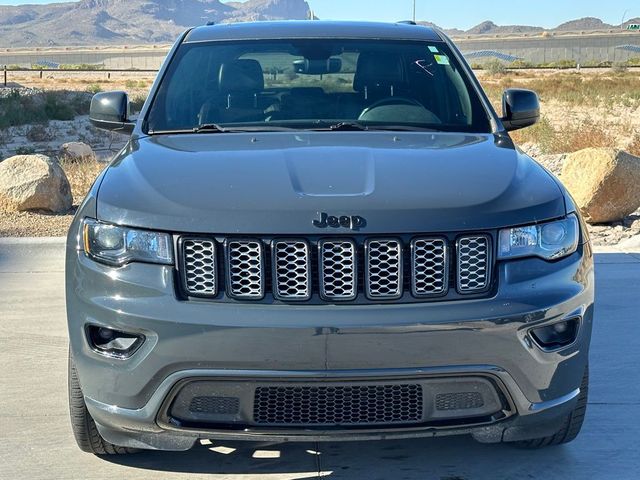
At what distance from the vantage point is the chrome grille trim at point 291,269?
327 cm

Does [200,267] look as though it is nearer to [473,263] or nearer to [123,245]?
[123,245]

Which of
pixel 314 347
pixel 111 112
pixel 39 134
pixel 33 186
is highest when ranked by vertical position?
pixel 111 112

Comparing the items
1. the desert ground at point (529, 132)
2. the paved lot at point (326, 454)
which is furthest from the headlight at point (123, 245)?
the desert ground at point (529, 132)

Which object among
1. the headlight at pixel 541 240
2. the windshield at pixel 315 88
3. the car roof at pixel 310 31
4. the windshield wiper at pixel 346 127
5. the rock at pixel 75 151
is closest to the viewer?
the headlight at pixel 541 240

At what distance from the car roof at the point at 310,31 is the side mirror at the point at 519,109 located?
1.87 feet

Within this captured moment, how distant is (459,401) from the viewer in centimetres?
336

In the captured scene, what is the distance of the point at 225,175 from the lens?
3.66 metres

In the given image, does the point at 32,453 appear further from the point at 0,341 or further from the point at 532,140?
the point at 532,140

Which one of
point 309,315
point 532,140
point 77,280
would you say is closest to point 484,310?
point 309,315

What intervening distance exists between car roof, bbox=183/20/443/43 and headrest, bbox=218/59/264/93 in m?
0.22

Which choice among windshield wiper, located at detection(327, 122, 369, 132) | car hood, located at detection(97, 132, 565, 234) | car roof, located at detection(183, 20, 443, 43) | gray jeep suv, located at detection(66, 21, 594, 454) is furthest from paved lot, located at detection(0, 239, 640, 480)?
car roof, located at detection(183, 20, 443, 43)

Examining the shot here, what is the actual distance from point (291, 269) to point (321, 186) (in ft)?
1.22

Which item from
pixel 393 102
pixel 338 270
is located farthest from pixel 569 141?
pixel 338 270

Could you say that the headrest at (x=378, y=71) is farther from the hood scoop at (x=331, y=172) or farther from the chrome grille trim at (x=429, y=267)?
the chrome grille trim at (x=429, y=267)
